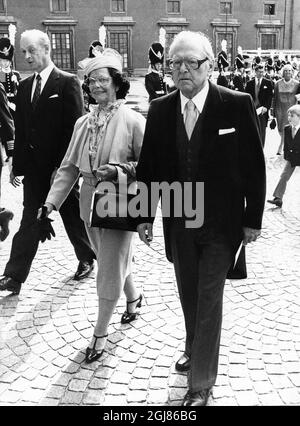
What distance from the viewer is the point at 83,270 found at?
531cm

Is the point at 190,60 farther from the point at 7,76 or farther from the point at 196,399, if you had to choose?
the point at 7,76

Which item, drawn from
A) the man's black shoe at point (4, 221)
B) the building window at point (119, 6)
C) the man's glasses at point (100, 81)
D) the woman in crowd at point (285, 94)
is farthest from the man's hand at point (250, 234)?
the building window at point (119, 6)

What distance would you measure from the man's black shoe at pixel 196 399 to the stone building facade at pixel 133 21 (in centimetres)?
3976

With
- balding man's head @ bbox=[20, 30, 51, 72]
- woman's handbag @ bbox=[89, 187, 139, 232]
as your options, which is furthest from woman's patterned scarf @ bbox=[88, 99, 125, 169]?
balding man's head @ bbox=[20, 30, 51, 72]

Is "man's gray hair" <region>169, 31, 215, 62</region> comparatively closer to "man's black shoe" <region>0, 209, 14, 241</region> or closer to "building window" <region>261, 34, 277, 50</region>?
"man's black shoe" <region>0, 209, 14, 241</region>

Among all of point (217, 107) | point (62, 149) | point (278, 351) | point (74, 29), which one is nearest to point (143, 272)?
point (62, 149)

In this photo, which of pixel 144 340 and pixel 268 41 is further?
pixel 268 41

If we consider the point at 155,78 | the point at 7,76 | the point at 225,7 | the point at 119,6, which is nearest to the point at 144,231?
the point at 155,78

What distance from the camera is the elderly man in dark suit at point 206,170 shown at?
2990 mm

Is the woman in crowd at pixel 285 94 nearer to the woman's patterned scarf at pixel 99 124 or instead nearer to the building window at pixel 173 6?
the woman's patterned scarf at pixel 99 124

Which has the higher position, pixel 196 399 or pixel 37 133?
pixel 37 133

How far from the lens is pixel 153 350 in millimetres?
3883

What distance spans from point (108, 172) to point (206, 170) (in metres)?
0.78

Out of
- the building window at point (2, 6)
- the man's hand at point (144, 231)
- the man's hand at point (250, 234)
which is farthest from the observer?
the building window at point (2, 6)
